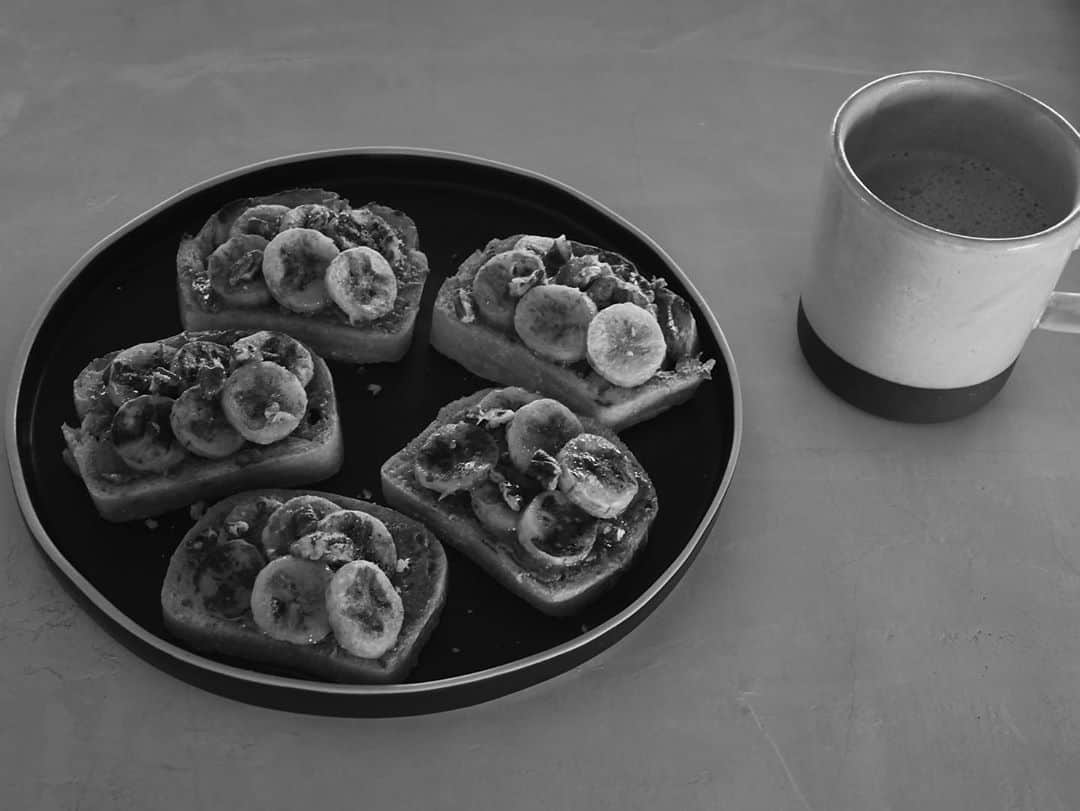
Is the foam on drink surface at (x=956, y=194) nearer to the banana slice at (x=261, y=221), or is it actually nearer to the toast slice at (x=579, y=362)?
the toast slice at (x=579, y=362)

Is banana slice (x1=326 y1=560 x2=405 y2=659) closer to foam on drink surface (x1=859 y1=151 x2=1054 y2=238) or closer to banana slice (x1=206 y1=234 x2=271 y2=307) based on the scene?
banana slice (x1=206 y1=234 x2=271 y2=307)

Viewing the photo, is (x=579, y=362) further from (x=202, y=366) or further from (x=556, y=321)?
(x=202, y=366)

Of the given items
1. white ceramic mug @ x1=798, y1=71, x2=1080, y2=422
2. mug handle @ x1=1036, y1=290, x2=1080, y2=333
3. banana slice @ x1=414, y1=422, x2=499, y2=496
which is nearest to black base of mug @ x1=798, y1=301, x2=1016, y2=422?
white ceramic mug @ x1=798, y1=71, x2=1080, y2=422

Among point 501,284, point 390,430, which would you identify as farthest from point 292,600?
point 501,284

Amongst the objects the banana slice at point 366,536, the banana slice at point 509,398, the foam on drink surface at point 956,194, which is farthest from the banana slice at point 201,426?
the foam on drink surface at point 956,194

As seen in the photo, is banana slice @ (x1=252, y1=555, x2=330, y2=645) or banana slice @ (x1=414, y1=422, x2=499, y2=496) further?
banana slice @ (x1=414, y1=422, x2=499, y2=496)

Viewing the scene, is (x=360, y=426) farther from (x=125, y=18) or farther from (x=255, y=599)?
(x=125, y=18)
